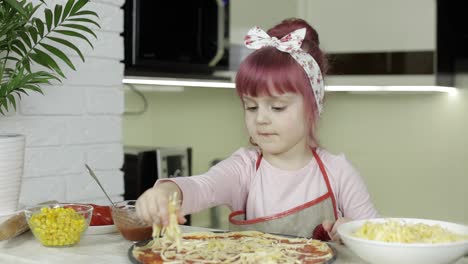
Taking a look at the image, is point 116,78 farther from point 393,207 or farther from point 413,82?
point 393,207

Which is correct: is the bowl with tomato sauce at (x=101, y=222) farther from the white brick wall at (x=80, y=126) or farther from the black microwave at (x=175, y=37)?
the black microwave at (x=175, y=37)

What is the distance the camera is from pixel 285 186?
165cm

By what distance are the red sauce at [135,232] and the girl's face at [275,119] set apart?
39 centimetres

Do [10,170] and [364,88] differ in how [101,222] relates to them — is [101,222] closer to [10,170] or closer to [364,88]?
[10,170]

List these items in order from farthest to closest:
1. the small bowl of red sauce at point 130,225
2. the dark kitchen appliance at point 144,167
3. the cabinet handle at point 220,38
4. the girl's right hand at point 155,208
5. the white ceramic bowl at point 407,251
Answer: the cabinet handle at point 220,38 → the dark kitchen appliance at point 144,167 → the small bowl of red sauce at point 130,225 → the girl's right hand at point 155,208 → the white ceramic bowl at point 407,251

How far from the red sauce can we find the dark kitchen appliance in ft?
4.18

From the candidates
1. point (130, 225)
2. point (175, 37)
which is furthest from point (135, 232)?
point (175, 37)

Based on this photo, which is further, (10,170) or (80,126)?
(80,126)

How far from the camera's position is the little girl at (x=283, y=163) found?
1.50 meters

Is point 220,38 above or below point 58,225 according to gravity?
above

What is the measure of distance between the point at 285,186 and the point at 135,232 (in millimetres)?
504

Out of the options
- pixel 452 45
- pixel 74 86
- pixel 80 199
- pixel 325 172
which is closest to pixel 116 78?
pixel 74 86

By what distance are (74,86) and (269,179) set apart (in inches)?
29.0

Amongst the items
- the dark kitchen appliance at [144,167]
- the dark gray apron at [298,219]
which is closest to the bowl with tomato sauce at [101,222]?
the dark gray apron at [298,219]
